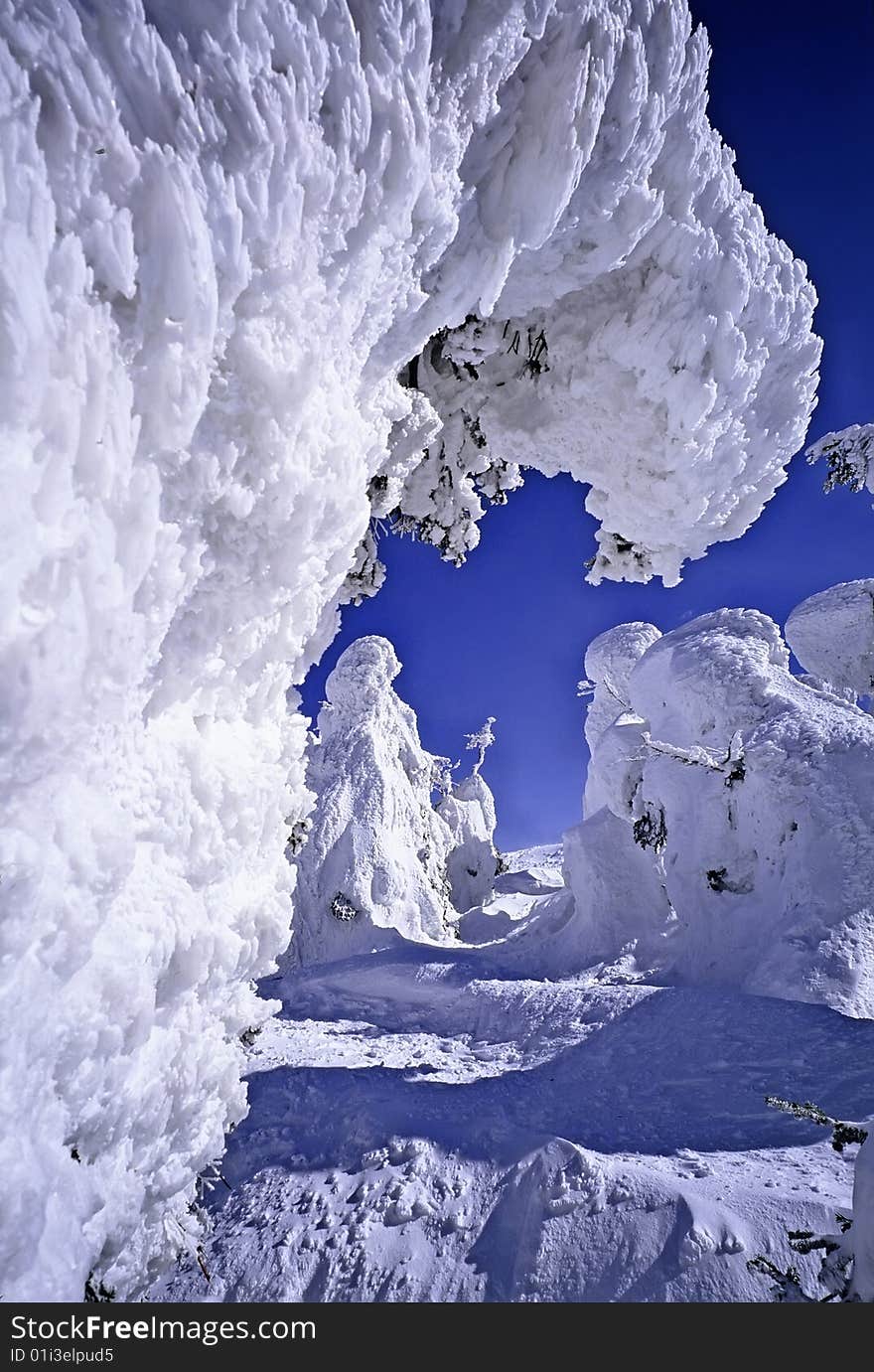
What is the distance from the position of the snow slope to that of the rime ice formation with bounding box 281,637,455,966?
7813 millimetres

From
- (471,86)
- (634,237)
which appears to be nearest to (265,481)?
(471,86)

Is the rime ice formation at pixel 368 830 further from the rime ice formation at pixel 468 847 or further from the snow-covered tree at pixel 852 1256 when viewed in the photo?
the snow-covered tree at pixel 852 1256

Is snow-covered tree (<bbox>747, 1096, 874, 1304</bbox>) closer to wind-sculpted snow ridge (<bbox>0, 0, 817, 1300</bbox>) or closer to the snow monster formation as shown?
wind-sculpted snow ridge (<bbox>0, 0, 817, 1300</bbox>)

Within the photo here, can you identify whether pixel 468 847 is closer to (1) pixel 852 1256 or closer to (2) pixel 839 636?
(2) pixel 839 636

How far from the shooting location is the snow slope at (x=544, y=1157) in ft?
10.9

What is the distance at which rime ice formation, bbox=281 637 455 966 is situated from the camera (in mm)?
15930

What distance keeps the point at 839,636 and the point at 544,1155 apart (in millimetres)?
10695

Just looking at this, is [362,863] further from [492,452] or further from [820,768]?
[492,452]

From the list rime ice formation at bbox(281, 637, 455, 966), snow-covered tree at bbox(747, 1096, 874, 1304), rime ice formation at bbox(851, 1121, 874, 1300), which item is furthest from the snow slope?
rime ice formation at bbox(281, 637, 455, 966)

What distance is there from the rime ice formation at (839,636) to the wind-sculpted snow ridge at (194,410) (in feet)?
32.8

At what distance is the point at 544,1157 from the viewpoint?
13.4 feet

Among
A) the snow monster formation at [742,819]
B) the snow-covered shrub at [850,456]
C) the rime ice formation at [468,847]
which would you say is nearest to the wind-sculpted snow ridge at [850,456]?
the snow-covered shrub at [850,456]

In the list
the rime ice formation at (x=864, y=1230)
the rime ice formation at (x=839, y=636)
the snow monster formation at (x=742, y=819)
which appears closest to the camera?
the rime ice formation at (x=864, y=1230)

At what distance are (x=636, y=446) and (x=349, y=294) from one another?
9.33 feet
